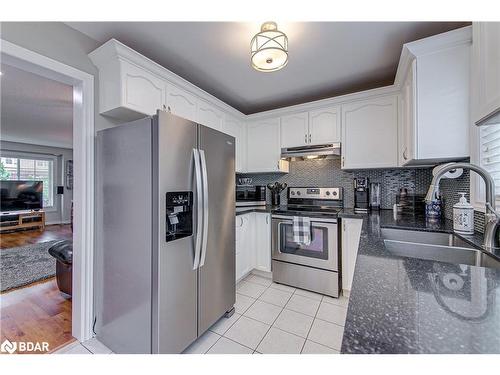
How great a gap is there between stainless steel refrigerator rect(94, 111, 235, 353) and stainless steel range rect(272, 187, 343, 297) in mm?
973

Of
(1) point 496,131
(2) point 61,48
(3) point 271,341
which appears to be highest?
(2) point 61,48

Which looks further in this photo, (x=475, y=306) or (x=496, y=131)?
(x=496, y=131)

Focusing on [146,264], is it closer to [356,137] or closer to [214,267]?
[214,267]

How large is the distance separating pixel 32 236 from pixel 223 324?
5547mm

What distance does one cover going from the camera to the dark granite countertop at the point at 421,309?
1.28ft

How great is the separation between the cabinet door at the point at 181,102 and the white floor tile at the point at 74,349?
76.9 inches

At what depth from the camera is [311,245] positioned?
2.31 m

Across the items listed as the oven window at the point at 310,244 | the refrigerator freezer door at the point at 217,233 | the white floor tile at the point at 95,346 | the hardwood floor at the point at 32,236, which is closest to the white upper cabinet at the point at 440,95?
the oven window at the point at 310,244

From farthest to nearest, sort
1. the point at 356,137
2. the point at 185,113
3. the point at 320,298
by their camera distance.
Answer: the point at 356,137 → the point at 320,298 → the point at 185,113

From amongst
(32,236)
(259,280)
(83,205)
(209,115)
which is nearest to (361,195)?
(259,280)

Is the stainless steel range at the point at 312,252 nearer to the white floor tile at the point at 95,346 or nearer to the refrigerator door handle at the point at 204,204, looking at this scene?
the refrigerator door handle at the point at 204,204

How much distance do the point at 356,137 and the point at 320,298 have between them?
180cm

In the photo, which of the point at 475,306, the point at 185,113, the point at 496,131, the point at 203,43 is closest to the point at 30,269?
the point at 185,113

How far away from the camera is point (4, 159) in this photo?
17.5 feet
